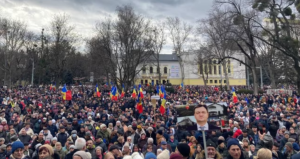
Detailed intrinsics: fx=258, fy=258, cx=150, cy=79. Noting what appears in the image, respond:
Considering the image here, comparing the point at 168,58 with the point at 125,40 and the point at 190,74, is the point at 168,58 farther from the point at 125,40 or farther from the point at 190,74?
the point at 125,40

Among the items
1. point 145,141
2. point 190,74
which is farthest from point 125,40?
point 190,74

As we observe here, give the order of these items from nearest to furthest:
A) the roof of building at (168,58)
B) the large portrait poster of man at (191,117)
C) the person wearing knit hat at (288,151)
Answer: the person wearing knit hat at (288,151) → the large portrait poster of man at (191,117) → the roof of building at (168,58)

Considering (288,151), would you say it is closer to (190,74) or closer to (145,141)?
(145,141)

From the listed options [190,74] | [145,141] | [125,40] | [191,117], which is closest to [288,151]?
[191,117]

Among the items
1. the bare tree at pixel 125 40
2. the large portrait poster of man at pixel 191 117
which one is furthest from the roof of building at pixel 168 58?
the large portrait poster of man at pixel 191 117

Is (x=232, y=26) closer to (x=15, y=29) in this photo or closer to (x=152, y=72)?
(x=15, y=29)

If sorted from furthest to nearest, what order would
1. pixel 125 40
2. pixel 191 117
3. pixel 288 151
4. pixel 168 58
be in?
1. pixel 168 58
2. pixel 125 40
3. pixel 191 117
4. pixel 288 151

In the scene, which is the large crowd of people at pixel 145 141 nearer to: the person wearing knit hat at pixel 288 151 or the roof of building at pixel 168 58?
the person wearing knit hat at pixel 288 151

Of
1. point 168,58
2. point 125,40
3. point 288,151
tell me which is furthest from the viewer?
point 168,58

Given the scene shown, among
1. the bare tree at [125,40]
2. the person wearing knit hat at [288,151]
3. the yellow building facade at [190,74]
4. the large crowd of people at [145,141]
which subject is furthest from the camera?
the yellow building facade at [190,74]

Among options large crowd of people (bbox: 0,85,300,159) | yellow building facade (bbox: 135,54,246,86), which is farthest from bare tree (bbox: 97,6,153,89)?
yellow building facade (bbox: 135,54,246,86)

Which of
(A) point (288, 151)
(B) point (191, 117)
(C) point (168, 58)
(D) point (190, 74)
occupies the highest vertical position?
(C) point (168, 58)

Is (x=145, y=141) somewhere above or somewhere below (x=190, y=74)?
below

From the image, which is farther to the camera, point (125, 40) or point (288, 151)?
point (125, 40)
